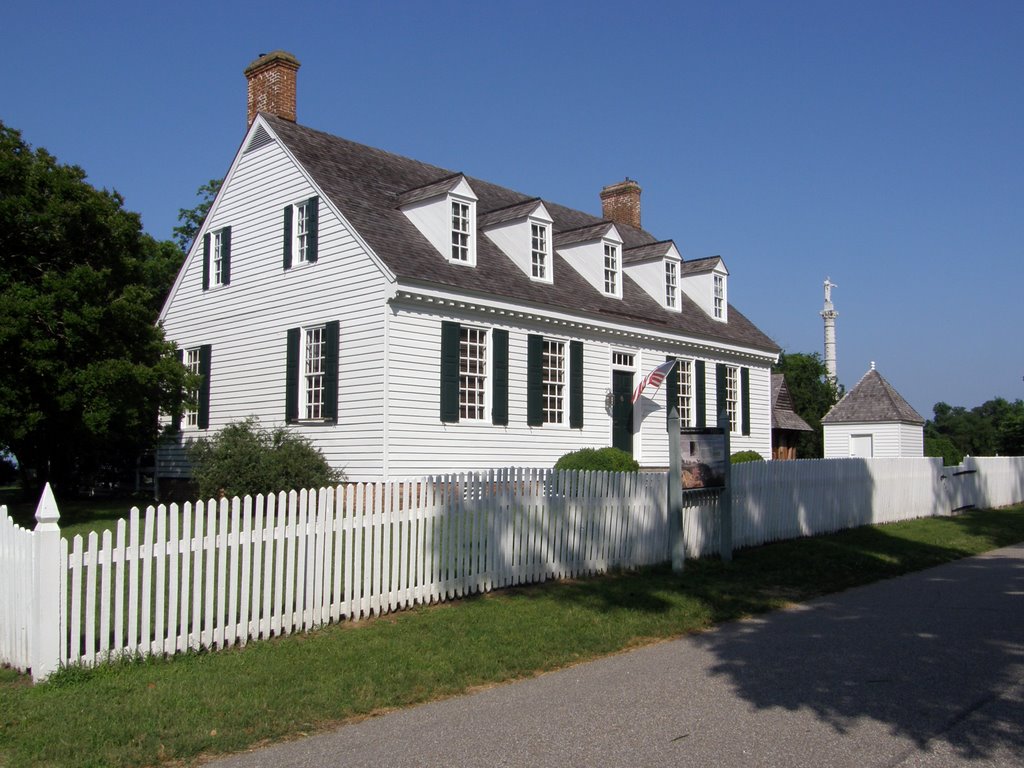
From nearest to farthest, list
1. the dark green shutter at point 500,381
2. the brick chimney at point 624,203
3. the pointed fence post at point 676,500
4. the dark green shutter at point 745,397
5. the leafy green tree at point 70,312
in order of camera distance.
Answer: the pointed fence post at point 676,500, the leafy green tree at point 70,312, the dark green shutter at point 500,381, the dark green shutter at point 745,397, the brick chimney at point 624,203

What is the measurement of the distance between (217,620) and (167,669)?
967mm

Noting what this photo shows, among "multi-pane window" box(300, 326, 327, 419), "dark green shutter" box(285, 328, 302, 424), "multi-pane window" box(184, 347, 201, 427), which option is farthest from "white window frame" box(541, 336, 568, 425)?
"multi-pane window" box(184, 347, 201, 427)

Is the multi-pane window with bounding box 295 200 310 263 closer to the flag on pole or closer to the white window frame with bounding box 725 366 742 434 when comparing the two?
the flag on pole

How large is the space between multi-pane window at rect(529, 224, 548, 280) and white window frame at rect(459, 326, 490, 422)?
114 inches

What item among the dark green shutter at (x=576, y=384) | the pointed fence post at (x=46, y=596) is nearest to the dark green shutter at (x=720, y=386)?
the dark green shutter at (x=576, y=384)

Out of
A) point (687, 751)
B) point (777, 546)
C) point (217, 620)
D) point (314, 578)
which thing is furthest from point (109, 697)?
point (777, 546)

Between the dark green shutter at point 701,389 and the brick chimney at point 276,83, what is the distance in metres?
11.7

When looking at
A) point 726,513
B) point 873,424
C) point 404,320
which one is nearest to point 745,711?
point 726,513

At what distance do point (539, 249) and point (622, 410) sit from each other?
4.28 m

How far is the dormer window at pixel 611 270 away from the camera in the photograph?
23.6m

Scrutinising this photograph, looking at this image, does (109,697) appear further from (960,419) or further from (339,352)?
(960,419)

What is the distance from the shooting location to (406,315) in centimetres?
1778

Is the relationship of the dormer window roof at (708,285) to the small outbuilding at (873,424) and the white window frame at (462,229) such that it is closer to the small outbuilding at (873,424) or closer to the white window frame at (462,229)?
the white window frame at (462,229)

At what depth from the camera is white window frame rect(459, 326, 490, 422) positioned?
62.4 feet
